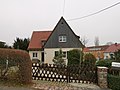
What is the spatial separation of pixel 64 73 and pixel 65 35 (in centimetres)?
2258

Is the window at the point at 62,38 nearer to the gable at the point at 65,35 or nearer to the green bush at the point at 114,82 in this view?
the gable at the point at 65,35

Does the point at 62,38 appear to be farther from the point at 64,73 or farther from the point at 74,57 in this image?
the point at 64,73

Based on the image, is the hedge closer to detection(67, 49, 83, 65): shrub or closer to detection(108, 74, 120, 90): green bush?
detection(108, 74, 120, 90): green bush

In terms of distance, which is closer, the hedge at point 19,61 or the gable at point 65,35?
the hedge at point 19,61

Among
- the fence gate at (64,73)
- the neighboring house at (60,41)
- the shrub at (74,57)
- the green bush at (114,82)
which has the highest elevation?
the neighboring house at (60,41)

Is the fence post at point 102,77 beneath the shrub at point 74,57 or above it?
beneath

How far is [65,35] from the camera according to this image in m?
36.1

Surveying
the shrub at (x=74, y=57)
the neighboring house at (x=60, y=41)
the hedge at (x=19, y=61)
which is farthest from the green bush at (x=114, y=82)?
the neighboring house at (x=60, y=41)

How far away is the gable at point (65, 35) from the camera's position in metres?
35.9

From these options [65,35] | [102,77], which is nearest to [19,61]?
[102,77]

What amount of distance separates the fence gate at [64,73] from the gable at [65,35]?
22.0m

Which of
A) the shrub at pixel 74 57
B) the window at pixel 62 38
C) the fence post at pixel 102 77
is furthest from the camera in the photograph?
the window at pixel 62 38

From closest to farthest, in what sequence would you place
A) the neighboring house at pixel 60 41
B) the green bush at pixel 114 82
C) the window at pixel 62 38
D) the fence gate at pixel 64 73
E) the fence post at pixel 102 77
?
the green bush at pixel 114 82
the fence post at pixel 102 77
the fence gate at pixel 64 73
the neighboring house at pixel 60 41
the window at pixel 62 38

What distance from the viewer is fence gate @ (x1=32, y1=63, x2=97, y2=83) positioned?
13.6 metres
